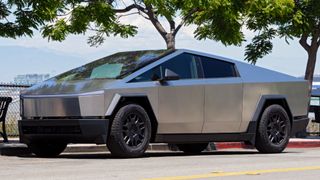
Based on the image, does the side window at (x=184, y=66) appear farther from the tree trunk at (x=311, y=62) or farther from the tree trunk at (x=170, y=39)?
the tree trunk at (x=311, y=62)

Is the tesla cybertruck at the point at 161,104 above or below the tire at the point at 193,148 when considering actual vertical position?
above

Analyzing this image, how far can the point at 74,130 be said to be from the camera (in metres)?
9.90

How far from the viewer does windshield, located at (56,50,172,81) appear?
1045 centimetres

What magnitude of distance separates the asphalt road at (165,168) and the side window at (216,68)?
4.68 ft

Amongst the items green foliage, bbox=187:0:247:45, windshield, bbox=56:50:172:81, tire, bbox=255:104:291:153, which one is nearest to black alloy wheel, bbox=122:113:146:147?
windshield, bbox=56:50:172:81

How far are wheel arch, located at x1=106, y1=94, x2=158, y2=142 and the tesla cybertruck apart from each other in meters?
0.01

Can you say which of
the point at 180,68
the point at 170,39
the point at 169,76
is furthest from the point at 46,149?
the point at 170,39

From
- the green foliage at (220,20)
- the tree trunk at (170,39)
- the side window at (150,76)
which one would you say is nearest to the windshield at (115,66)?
the side window at (150,76)

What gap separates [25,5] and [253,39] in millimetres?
9257

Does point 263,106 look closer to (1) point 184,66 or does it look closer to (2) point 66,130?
(1) point 184,66

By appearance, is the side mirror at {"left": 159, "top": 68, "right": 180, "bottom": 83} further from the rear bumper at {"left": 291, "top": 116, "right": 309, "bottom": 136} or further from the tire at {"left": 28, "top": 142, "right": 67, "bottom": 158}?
the rear bumper at {"left": 291, "top": 116, "right": 309, "bottom": 136}

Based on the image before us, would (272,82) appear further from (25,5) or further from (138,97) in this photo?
(25,5)

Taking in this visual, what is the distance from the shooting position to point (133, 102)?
10188 millimetres

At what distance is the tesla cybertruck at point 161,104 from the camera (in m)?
9.89
